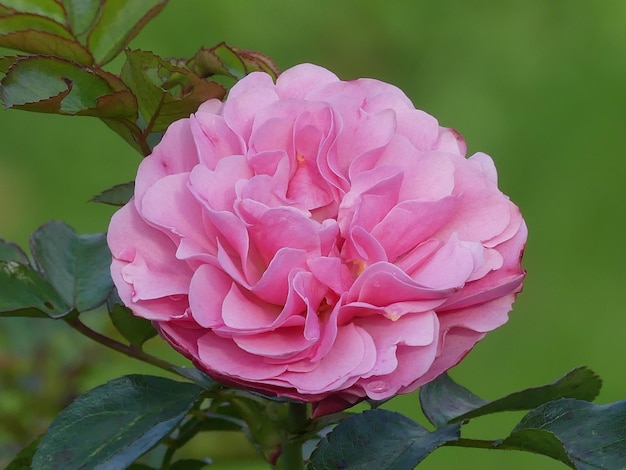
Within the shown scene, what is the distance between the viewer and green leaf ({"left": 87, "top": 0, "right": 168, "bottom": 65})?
0.75 meters

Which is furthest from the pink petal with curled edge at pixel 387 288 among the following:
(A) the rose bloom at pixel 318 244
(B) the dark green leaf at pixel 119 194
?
(B) the dark green leaf at pixel 119 194

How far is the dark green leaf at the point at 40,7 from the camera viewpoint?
0.74 metres

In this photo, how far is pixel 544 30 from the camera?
2.66 meters

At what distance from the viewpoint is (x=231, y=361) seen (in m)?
0.56

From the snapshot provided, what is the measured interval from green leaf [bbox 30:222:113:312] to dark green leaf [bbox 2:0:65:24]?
0.16m

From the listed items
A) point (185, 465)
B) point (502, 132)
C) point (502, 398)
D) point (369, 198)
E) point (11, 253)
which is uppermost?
point (369, 198)

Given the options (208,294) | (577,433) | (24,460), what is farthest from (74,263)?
(577,433)

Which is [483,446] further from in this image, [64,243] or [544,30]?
[544,30]

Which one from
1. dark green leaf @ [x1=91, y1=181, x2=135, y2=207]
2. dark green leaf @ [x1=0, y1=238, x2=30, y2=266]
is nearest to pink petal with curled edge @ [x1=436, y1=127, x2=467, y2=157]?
dark green leaf @ [x1=91, y1=181, x2=135, y2=207]

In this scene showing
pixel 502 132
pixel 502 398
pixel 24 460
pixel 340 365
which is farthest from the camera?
pixel 502 132

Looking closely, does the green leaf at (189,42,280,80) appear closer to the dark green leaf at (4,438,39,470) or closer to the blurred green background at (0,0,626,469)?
the dark green leaf at (4,438,39,470)

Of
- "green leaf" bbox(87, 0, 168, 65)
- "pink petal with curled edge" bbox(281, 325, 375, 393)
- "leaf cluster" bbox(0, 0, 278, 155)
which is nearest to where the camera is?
"pink petal with curled edge" bbox(281, 325, 375, 393)

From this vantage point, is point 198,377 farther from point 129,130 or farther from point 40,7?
point 40,7

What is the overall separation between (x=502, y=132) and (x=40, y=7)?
1804 mm
